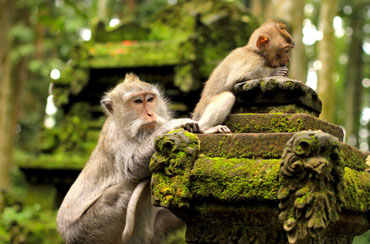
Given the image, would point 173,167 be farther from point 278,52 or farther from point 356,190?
Result: point 278,52

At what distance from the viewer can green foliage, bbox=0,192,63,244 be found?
7.98m

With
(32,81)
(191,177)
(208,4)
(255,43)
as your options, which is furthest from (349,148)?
(32,81)

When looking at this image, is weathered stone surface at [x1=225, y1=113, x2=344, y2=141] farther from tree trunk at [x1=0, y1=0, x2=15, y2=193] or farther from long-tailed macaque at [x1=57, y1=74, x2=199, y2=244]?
tree trunk at [x1=0, y1=0, x2=15, y2=193]

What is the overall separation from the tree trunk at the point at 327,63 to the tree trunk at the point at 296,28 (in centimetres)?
Answer: 45

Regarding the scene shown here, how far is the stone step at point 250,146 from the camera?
278 cm

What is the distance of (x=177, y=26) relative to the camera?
991cm

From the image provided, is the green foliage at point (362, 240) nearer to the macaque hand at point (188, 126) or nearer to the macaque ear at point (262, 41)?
the macaque ear at point (262, 41)

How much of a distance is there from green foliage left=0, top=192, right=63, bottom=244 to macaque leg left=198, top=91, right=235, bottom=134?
5475 millimetres

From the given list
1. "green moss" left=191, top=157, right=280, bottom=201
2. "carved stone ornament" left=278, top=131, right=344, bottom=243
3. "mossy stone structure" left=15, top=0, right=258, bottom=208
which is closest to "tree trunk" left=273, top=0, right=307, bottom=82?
"mossy stone structure" left=15, top=0, right=258, bottom=208

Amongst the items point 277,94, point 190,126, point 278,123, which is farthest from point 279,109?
point 190,126

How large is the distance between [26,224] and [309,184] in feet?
23.0

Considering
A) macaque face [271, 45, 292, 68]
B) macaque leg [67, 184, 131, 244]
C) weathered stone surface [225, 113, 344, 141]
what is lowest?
macaque leg [67, 184, 131, 244]

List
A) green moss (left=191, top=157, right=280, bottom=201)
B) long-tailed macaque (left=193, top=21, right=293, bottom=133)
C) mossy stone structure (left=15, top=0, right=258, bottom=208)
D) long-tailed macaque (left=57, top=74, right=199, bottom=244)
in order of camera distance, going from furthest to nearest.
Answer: mossy stone structure (left=15, top=0, right=258, bottom=208)
long-tailed macaque (left=193, top=21, right=293, bottom=133)
long-tailed macaque (left=57, top=74, right=199, bottom=244)
green moss (left=191, top=157, right=280, bottom=201)

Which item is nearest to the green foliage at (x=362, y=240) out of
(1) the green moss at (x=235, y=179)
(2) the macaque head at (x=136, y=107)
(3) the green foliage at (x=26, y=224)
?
(2) the macaque head at (x=136, y=107)
